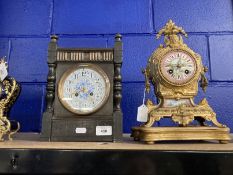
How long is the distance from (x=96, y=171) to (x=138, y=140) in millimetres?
257

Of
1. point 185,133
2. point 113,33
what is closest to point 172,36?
point 185,133

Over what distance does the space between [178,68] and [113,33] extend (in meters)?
0.55

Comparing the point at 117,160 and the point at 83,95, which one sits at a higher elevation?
the point at 83,95

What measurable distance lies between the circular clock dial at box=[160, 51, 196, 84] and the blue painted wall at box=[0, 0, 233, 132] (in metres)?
0.36

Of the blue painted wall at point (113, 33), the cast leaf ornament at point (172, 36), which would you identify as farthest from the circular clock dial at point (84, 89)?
the blue painted wall at point (113, 33)

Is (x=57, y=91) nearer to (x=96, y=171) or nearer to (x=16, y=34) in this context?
(x=96, y=171)

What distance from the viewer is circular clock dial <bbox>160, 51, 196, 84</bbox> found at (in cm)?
83

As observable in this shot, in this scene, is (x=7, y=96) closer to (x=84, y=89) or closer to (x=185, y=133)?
(x=84, y=89)

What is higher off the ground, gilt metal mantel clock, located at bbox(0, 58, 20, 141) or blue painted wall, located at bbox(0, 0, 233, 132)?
blue painted wall, located at bbox(0, 0, 233, 132)

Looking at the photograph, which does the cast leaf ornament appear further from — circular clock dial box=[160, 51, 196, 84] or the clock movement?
the clock movement

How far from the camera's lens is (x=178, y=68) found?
2.75 feet

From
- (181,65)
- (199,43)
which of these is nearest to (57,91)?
(181,65)

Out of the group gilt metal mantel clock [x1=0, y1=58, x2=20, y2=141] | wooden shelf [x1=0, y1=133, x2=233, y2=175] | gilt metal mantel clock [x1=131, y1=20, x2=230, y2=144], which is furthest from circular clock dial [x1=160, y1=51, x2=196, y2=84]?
gilt metal mantel clock [x1=0, y1=58, x2=20, y2=141]

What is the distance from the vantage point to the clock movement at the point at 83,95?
2.62ft
